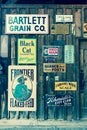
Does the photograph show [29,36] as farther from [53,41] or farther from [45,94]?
[45,94]

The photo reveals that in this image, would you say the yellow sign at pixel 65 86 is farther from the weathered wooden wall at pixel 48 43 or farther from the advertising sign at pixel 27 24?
the advertising sign at pixel 27 24

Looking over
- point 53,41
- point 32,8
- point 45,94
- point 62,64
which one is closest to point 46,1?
point 32,8

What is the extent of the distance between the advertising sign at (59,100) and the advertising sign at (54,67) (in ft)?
2.43

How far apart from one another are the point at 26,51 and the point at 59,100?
168 cm

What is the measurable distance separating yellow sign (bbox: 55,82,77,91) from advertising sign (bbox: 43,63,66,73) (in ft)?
1.22

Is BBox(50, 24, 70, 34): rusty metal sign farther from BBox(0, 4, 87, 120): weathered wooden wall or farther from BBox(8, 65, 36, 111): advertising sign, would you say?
BBox(8, 65, 36, 111): advertising sign

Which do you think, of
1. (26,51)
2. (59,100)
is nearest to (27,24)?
(26,51)

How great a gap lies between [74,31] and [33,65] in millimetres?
1515

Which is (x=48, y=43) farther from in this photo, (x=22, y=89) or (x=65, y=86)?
(x=22, y=89)

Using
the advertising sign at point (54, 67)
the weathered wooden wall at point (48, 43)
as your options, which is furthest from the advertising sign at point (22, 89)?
the advertising sign at point (54, 67)

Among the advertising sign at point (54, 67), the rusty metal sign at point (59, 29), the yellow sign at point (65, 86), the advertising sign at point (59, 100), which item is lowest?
the advertising sign at point (59, 100)

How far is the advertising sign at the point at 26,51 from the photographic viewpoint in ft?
37.2

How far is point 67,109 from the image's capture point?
37.3ft

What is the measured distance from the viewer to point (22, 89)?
11.4 meters
